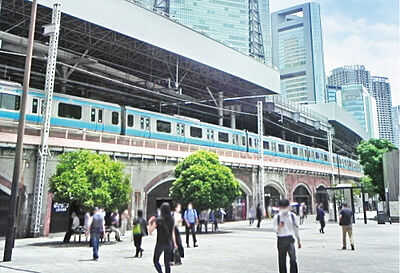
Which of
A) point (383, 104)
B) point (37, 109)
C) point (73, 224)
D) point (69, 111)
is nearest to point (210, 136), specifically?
point (69, 111)

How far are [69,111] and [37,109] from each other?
2.01m

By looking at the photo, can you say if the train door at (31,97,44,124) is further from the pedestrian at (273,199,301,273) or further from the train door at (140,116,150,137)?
the pedestrian at (273,199,301,273)

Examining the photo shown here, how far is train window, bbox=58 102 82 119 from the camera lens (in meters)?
21.3

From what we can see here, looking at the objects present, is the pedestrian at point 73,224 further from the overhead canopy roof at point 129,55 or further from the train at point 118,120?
the overhead canopy roof at point 129,55

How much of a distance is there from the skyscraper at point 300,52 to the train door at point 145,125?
11379 cm

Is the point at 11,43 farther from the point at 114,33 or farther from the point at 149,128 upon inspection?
the point at 149,128

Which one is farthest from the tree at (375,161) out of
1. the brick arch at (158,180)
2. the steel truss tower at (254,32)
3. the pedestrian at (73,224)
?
the steel truss tower at (254,32)

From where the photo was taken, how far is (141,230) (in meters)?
11.4

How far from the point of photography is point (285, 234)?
22.0 feet

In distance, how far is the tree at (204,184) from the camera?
2031cm

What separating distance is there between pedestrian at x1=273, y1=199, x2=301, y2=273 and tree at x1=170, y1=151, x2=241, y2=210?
13.5 m

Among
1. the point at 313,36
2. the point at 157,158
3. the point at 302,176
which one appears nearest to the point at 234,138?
the point at 157,158

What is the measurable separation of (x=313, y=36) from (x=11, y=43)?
136209 mm

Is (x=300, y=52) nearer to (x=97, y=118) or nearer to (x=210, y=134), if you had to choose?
(x=210, y=134)
